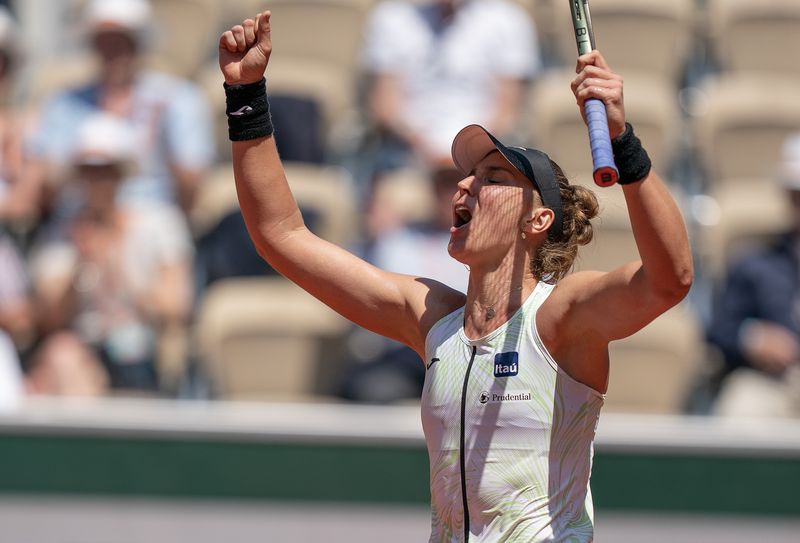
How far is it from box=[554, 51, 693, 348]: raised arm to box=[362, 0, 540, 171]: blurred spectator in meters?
3.84

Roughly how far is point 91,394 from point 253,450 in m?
0.81

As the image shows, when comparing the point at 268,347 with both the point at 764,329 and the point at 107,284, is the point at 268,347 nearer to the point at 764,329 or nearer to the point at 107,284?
the point at 107,284

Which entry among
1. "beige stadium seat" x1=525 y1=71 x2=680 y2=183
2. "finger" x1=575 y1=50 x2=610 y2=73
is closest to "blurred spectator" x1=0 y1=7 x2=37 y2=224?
"beige stadium seat" x1=525 y1=71 x2=680 y2=183

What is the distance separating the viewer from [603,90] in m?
2.56

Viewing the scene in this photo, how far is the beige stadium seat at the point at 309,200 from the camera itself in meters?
6.16

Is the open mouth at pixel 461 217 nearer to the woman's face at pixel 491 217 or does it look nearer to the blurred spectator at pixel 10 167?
the woman's face at pixel 491 217

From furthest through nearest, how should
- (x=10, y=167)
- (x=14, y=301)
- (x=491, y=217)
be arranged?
(x=10, y=167) < (x=14, y=301) < (x=491, y=217)

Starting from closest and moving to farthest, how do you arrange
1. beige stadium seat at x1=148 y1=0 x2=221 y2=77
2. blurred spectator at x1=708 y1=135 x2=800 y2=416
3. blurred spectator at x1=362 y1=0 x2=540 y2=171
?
blurred spectator at x1=708 y1=135 x2=800 y2=416, blurred spectator at x1=362 y1=0 x2=540 y2=171, beige stadium seat at x1=148 y1=0 x2=221 y2=77

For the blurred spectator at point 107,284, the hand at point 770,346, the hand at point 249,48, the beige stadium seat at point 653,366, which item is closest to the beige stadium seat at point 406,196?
the blurred spectator at point 107,284

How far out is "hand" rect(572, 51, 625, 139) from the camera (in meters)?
2.56

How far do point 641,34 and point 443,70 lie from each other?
3.72 ft

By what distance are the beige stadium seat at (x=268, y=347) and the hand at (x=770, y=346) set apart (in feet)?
5.74

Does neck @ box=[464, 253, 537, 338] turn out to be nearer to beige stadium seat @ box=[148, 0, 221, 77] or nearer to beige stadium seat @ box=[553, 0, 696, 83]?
beige stadium seat @ box=[553, 0, 696, 83]

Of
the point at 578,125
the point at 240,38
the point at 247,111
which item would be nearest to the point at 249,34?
the point at 240,38
